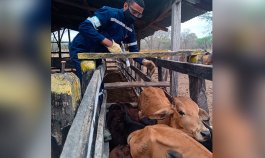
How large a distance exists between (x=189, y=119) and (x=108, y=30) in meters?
1.76

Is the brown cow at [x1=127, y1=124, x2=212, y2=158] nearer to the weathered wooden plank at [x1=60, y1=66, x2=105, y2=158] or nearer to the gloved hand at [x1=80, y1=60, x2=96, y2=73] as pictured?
the gloved hand at [x1=80, y1=60, x2=96, y2=73]

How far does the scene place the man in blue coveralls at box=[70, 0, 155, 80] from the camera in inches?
127

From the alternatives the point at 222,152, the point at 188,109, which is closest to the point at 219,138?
the point at 222,152

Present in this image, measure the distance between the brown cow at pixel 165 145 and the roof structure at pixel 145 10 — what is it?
3857 millimetres

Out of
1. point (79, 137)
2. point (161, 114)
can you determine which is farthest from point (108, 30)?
point (79, 137)

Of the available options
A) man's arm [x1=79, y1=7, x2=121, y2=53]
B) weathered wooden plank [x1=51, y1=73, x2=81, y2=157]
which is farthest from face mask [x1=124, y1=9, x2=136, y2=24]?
weathered wooden plank [x1=51, y1=73, x2=81, y2=157]

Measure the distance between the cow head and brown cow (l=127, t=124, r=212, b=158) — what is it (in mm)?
380

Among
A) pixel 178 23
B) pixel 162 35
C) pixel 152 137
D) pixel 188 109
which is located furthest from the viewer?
pixel 162 35

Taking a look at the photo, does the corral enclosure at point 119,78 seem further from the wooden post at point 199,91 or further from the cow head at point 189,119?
the cow head at point 189,119

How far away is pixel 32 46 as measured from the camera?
440mm

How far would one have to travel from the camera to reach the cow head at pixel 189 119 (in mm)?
2307

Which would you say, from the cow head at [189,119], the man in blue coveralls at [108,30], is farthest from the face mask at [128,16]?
the cow head at [189,119]

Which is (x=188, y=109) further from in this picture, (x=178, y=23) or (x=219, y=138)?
(x=178, y=23)

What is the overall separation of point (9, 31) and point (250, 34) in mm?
430
